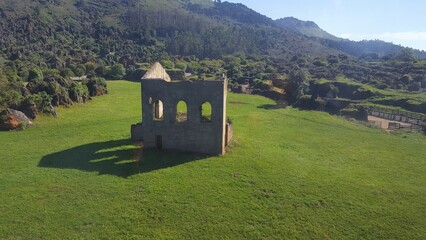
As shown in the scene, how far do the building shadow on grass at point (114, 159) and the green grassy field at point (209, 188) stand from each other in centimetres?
7

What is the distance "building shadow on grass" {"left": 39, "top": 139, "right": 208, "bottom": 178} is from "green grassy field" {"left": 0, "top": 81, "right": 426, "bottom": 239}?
3.0 inches

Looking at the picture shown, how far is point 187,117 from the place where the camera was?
26219 mm

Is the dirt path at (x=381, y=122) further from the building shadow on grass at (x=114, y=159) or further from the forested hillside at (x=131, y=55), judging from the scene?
the building shadow on grass at (x=114, y=159)

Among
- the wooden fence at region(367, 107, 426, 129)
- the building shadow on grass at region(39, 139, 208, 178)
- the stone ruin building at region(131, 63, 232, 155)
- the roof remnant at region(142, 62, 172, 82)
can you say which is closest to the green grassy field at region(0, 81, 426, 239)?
the building shadow on grass at region(39, 139, 208, 178)

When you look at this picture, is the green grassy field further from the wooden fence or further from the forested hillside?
the forested hillside

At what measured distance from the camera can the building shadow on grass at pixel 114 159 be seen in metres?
23.6

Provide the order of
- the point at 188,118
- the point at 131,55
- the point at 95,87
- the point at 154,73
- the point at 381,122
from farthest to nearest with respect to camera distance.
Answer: the point at 131,55 → the point at 95,87 → the point at 381,122 → the point at 154,73 → the point at 188,118

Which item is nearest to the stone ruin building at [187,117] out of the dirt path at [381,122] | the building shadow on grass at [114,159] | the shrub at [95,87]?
the building shadow on grass at [114,159]

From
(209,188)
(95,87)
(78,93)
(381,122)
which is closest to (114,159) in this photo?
(209,188)

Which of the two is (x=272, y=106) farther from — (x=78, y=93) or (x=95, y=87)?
(x=78, y=93)

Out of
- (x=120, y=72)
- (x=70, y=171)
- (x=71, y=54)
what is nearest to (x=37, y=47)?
(x=71, y=54)

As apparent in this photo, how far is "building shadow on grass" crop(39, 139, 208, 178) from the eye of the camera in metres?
23.6

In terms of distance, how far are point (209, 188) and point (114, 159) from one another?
26.3ft

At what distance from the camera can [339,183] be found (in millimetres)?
23016
